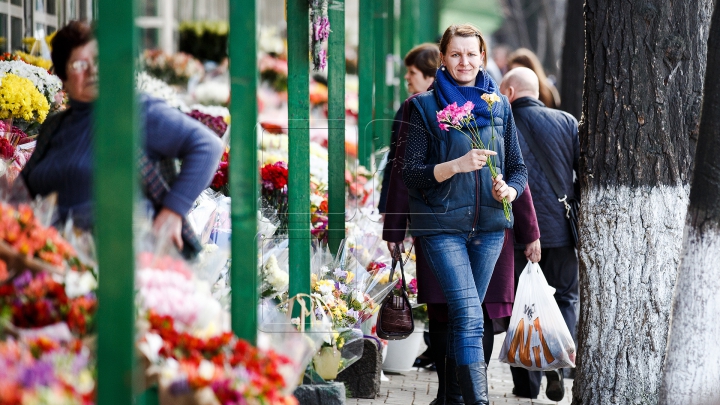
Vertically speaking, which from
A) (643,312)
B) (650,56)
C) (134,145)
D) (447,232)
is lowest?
(643,312)

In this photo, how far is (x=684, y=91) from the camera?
15.5 feet

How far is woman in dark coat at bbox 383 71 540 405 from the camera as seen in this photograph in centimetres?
502

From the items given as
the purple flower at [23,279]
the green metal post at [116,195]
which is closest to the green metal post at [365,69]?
the purple flower at [23,279]

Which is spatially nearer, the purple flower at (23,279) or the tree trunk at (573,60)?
the purple flower at (23,279)

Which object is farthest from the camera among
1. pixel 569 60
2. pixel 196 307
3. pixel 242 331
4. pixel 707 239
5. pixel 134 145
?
pixel 569 60

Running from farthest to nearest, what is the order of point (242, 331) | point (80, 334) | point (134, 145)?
point (242, 331) < point (80, 334) < point (134, 145)

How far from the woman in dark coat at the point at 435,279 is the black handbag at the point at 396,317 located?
109mm

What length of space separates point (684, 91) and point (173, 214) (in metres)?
2.55

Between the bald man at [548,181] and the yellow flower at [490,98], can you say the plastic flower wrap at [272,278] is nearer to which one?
the yellow flower at [490,98]

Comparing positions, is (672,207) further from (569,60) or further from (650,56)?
(569,60)

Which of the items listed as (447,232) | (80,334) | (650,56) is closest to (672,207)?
(650,56)

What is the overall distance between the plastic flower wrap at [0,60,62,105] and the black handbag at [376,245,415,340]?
82.2 inches

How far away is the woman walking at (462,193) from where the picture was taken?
15.2 feet

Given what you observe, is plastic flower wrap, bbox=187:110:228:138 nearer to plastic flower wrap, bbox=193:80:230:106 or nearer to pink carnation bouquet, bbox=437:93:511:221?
pink carnation bouquet, bbox=437:93:511:221
